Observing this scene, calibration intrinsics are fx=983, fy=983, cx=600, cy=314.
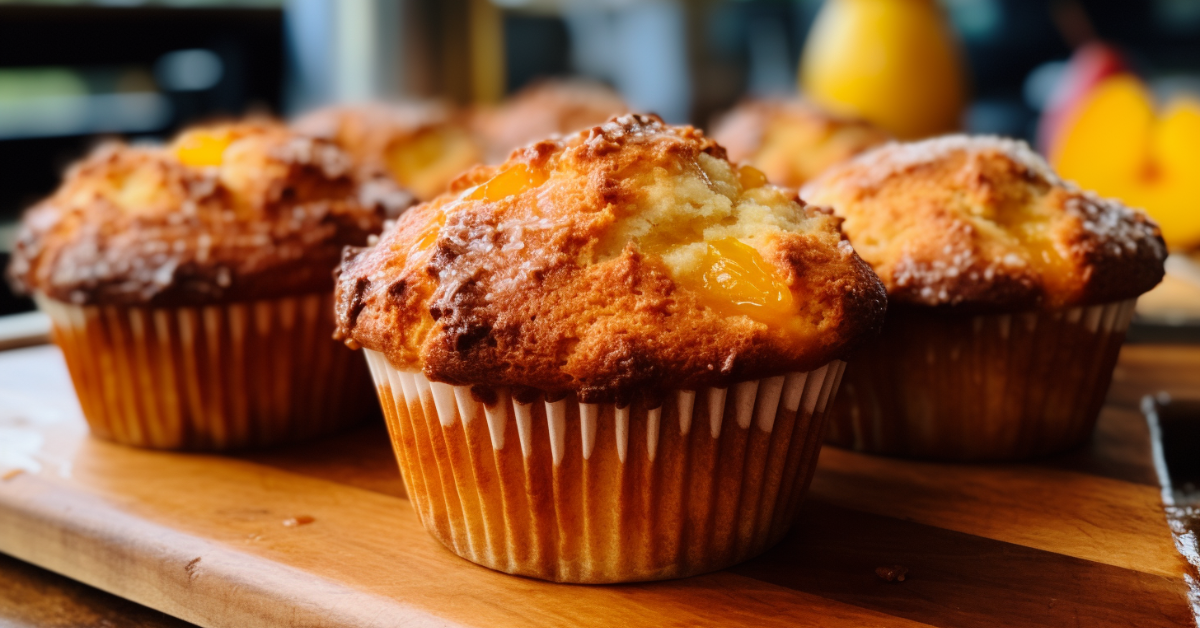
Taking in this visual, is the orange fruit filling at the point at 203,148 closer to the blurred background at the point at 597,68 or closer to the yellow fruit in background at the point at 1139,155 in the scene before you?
the blurred background at the point at 597,68

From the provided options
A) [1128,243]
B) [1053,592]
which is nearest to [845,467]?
[1053,592]

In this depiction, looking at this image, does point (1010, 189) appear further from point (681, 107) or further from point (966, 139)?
point (681, 107)

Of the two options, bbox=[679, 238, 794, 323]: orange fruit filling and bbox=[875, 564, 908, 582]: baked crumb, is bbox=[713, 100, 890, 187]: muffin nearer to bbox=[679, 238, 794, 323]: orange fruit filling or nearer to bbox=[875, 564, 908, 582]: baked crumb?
bbox=[679, 238, 794, 323]: orange fruit filling

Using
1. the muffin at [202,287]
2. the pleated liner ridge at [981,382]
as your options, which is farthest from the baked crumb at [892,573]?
the muffin at [202,287]

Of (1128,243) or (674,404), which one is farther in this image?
(1128,243)

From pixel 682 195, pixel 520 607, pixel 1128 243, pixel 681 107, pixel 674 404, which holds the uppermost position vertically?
pixel 681 107

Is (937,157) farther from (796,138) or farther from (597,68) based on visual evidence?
(597,68)

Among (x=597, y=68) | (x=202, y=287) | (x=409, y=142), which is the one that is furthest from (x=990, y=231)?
(x=597, y=68)
